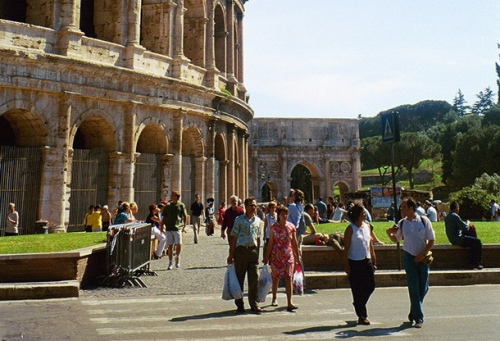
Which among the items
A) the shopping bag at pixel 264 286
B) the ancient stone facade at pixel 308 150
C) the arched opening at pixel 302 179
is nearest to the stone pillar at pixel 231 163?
the shopping bag at pixel 264 286

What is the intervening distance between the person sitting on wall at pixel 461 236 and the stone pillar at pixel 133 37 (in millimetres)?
12099

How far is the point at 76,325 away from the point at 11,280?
9.44ft

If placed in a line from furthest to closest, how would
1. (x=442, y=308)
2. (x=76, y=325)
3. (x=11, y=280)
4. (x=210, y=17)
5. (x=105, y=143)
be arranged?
(x=210, y=17), (x=105, y=143), (x=11, y=280), (x=442, y=308), (x=76, y=325)

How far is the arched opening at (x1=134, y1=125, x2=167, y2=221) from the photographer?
56.1 feet

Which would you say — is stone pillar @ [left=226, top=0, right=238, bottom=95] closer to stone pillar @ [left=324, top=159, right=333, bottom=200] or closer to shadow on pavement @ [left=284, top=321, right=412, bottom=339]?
shadow on pavement @ [left=284, top=321, right=412, bottom=339]

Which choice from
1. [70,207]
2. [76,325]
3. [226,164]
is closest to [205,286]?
[76,325]

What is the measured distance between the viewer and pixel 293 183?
185ft

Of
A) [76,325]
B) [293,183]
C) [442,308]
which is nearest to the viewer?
[76,325]

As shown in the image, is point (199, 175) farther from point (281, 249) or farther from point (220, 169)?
point (281, 249)

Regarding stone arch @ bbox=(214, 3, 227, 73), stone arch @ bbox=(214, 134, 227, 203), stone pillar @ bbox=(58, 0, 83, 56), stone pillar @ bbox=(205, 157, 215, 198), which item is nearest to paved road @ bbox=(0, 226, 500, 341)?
stone pillar @ bbox=(58, 0, 83, 56)

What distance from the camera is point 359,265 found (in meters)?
5.63

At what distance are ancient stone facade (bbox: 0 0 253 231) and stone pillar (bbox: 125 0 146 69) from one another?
0.12 feet

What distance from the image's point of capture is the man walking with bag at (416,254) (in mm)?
5383

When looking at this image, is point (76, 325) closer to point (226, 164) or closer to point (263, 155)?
point (226, 164)
